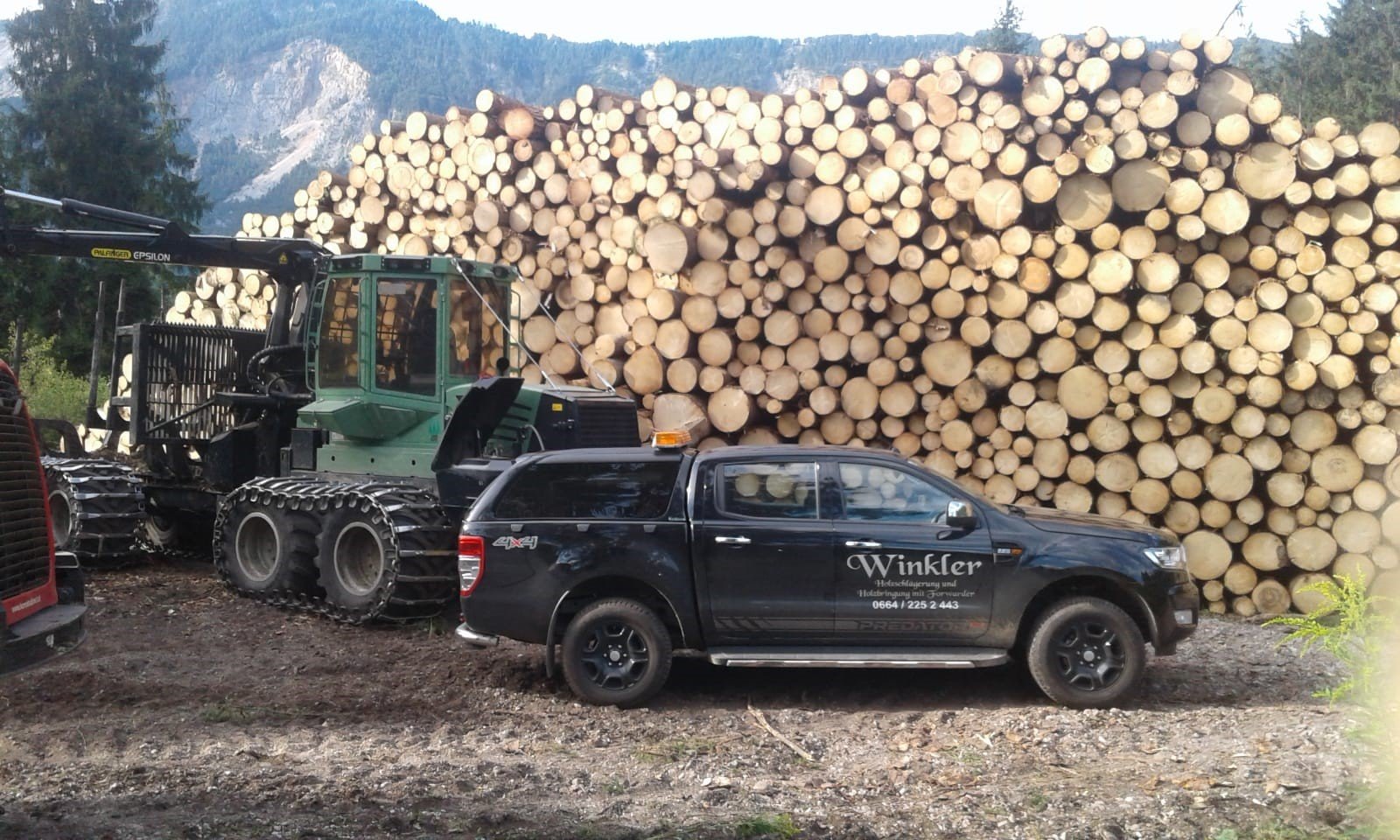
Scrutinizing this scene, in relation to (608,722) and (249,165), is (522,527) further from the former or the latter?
(249,165)

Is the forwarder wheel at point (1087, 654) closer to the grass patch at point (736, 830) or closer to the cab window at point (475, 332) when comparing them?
the grass patch at point (736, 830)

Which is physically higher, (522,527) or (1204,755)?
(522,527)

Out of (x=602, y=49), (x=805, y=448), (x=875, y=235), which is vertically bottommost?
(x=805, y=448)

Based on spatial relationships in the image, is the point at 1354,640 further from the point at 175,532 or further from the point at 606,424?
the point at 175,532

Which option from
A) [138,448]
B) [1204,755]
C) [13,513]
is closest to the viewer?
[13,513]

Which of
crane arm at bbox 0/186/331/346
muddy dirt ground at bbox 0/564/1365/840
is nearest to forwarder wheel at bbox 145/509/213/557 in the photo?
crane arm at bbox 0/186/331/346

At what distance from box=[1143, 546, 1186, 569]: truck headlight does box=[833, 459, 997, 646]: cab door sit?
88 centimetres

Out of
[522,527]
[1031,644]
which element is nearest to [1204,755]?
[1031,644]

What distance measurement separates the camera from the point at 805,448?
7223 millimetres

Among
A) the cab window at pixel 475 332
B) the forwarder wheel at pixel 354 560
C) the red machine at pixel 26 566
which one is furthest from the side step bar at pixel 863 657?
the cab window at pixel 475 332

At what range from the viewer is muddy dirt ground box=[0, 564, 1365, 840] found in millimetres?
5035

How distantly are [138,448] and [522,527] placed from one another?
6.52 meters

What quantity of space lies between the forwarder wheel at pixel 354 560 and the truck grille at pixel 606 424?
64.3 inches

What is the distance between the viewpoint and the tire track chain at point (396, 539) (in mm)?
8734
